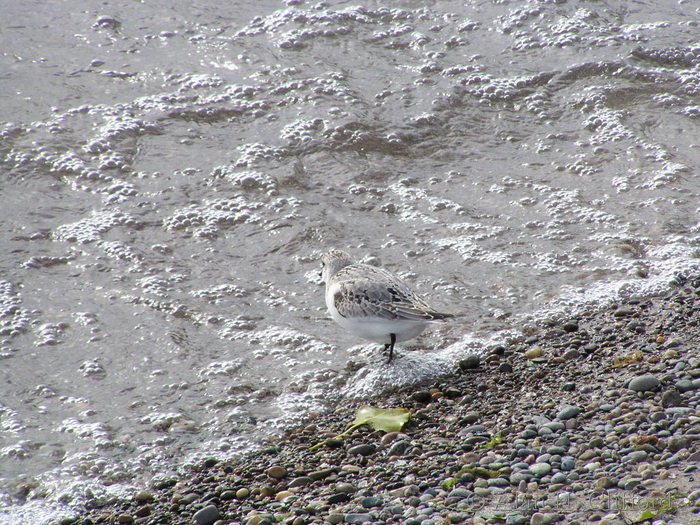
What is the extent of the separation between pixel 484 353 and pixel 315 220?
2508mm

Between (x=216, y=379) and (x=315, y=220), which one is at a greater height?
(x=315, y=220)

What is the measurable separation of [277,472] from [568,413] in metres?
1.62

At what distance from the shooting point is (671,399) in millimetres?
3961

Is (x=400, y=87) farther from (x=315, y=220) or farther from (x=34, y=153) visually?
(x=34, y=153)

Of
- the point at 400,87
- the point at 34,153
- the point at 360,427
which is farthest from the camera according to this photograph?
the point at 400,87

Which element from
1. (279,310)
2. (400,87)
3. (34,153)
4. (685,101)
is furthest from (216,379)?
(685,101)

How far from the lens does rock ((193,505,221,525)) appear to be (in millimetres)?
3988

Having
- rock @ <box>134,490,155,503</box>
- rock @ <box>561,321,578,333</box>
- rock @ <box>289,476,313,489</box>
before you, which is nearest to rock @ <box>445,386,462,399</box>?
rock @ <box>561,321,578,333</box>

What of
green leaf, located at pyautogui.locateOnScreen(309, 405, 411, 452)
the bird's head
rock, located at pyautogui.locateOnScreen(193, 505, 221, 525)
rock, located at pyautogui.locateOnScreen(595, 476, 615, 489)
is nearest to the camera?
rock, located at pyautogui.locateOnScreen(595, 476, 615, 489)

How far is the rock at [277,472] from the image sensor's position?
4.32m

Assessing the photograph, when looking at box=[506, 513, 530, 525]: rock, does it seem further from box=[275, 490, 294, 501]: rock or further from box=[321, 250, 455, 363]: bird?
box=[321, 250, 455, 363]: bird

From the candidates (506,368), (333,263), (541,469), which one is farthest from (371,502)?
(333,263)

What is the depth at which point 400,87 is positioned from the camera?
9320mm

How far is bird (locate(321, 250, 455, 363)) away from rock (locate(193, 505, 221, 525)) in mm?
1758
